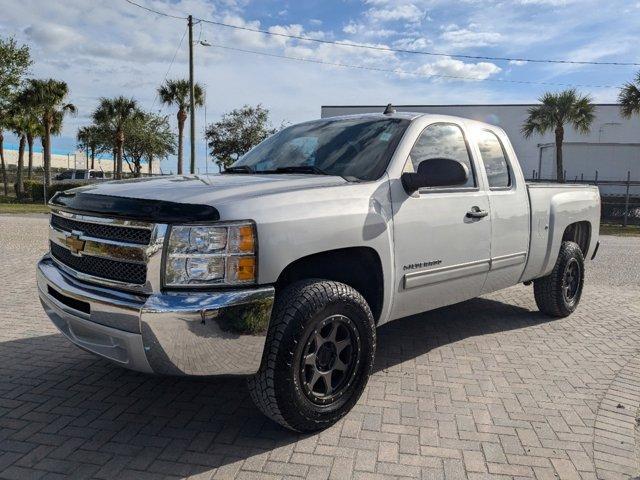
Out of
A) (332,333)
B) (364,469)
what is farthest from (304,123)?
(364,469)

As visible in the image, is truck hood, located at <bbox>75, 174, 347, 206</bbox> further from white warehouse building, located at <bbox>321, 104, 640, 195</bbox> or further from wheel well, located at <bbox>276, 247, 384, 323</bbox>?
white warehouse building, located at <bbox>321, 104, 640, 195</bbox>

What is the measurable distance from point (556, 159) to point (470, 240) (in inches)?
1007

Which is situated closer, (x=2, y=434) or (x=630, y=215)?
(x=2, y=434)

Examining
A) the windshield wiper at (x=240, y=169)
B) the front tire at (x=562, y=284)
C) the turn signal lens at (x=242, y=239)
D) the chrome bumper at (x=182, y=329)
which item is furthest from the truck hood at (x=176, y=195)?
A: the front tire at (x=562, y=284)

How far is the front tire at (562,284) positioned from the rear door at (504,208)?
3.02ft

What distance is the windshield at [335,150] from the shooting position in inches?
149

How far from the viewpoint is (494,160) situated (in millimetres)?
4824

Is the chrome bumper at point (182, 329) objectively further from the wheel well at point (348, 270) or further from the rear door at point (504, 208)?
the rear door at point (504, 208)

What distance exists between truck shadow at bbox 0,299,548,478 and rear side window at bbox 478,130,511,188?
5.30 ft

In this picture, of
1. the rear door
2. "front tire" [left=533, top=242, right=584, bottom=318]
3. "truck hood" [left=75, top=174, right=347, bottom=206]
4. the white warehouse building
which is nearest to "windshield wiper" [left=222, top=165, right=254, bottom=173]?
"truck hood" [left=75, top=174, right=347, bottom=206]

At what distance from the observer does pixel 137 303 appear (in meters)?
2.72

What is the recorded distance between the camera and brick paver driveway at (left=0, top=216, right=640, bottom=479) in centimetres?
291

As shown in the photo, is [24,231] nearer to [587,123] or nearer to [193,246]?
[193,246]

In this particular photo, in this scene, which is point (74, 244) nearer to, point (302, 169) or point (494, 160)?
point (302, 169)
